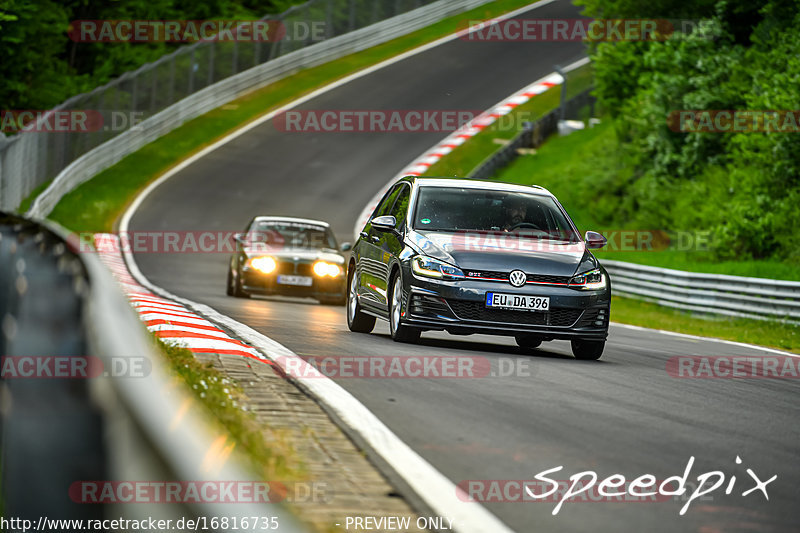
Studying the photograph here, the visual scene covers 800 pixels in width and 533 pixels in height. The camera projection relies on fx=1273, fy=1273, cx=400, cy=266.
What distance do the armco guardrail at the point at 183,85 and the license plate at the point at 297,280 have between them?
1417 cm

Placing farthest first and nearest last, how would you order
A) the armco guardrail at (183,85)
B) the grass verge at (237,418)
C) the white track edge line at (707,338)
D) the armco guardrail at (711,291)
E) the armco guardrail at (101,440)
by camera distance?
the armco guardrail at (183,85), the armco guardrail at (711,291), the white track edge line at (707,338), the grass verge at (237,418), the armco guardrail at (101,440)

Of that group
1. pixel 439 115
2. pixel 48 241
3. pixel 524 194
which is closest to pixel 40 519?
pixel 48 241

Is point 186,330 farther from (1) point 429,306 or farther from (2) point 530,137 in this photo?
(2) point 530,137

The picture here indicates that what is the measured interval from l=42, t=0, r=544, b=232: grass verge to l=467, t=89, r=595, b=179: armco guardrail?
377 inches

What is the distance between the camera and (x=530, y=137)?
43906mm

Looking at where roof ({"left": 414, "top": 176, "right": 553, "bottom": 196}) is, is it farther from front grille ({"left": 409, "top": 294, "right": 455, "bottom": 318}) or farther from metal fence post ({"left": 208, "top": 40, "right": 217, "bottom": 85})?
metal fence post ({"left": 208, "top": 40, "right": 217, "bottom": 85})

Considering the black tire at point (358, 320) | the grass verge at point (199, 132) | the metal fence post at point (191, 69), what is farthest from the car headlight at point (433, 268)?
the metal fence post at point (191, 69)

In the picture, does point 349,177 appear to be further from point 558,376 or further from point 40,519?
point 40,519

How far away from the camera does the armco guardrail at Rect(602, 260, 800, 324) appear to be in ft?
65.5

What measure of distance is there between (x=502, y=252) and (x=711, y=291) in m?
11.3

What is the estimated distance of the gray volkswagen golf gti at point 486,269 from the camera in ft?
38.2

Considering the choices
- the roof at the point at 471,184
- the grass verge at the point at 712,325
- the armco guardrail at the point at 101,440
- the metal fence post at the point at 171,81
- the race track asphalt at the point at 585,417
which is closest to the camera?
the armco guardrail at the point at 101,440

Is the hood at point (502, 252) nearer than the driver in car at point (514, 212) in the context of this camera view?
Yes

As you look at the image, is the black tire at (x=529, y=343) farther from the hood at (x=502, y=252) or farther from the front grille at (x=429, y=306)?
the front grille at (x=429, y=306)
